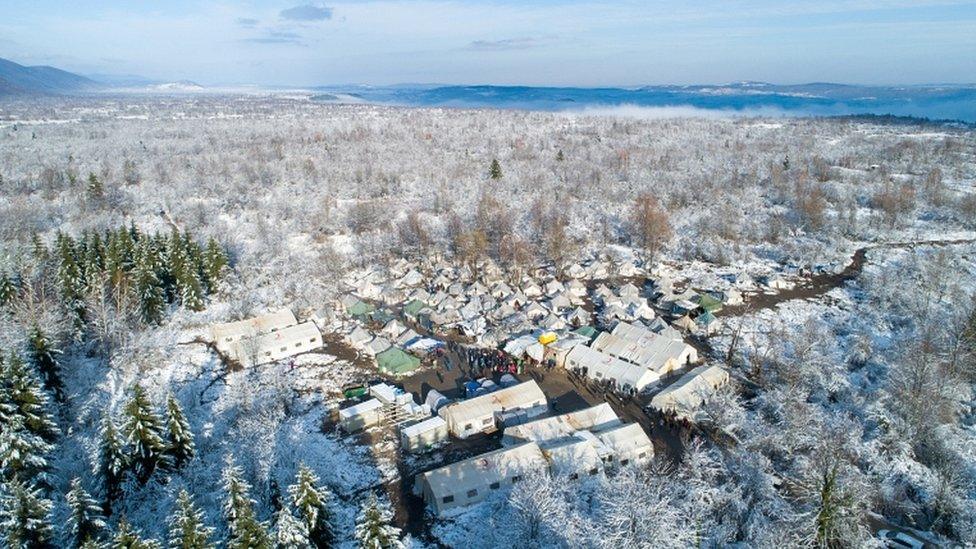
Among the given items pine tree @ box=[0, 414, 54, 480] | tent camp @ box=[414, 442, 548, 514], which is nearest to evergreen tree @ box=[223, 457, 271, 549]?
tent camp @ box=[414, 442, 548, 514]

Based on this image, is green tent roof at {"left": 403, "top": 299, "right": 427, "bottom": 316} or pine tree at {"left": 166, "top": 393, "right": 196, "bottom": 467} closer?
pine tree at {"left": 166, "top": 393, "right": 196, "bottom": 467}

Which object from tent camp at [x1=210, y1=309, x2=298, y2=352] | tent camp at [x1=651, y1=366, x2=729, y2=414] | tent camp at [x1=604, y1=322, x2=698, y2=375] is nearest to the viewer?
tent camp at [x1=651, y1=366, x2=729, y2=414]

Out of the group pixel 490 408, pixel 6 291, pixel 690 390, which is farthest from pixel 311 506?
pixel 6 291

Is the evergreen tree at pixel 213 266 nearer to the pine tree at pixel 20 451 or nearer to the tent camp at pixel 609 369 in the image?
the pine tree at pixel 20 451

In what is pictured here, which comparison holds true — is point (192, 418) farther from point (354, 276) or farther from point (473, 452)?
point (354, 276)

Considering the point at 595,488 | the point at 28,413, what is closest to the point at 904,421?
the point at 595,488

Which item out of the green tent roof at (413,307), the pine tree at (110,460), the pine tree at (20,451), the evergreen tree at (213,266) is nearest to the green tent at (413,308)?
the green tent roof at (413,307)

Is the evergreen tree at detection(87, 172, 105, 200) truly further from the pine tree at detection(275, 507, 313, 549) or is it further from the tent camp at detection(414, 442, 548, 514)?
the pine tree at detection(275, 507, 313, 549)
